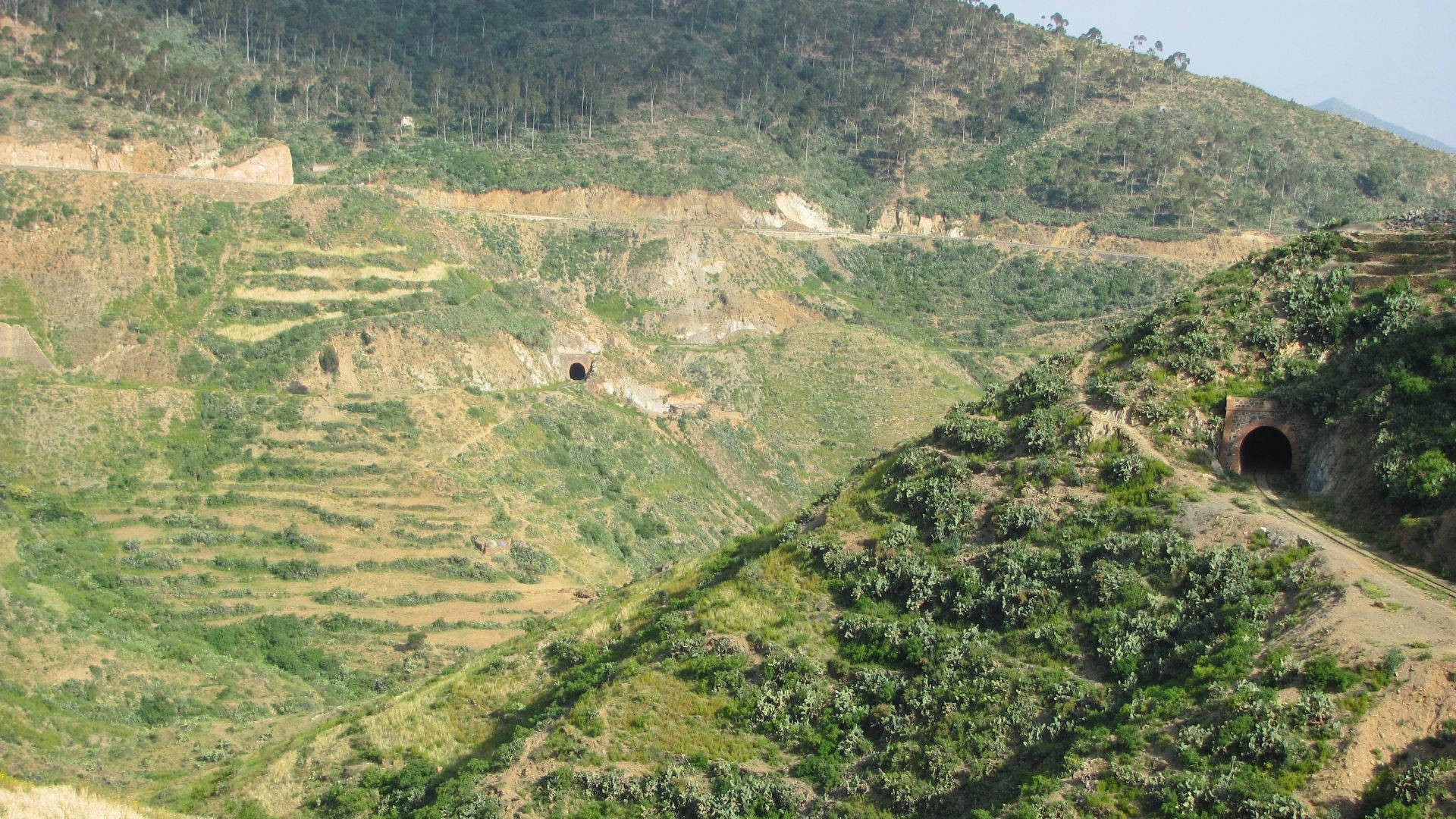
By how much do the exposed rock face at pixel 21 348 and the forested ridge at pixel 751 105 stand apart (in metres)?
30.3

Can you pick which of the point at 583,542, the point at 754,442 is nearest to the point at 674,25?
the point at 754,442

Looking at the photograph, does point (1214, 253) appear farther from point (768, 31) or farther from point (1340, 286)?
point (1340, 286)

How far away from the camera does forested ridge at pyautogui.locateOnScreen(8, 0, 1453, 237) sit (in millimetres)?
95812

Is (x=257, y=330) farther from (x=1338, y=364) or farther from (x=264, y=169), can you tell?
(x=1338, y=364)

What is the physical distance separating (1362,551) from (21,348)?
49.6 metres

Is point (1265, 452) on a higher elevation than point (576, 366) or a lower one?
higher

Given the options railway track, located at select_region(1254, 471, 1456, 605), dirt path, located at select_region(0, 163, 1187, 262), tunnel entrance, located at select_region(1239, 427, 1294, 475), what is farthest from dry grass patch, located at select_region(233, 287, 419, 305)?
railway track, located at select_region(1254, 471, 1456, 605)

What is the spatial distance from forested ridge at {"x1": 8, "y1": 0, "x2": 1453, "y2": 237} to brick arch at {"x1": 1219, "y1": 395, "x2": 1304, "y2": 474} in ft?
221

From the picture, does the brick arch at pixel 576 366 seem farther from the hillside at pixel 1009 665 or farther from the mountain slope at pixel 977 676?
the mountain slope at pixel 977 676

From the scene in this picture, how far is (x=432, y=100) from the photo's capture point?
110 meters

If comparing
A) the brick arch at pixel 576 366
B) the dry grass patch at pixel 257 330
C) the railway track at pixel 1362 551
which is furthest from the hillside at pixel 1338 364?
the dry grass patch at pixel 257 330

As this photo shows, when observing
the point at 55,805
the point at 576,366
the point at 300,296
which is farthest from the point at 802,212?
the point at 55,805

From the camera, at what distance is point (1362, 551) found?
78.9 ft

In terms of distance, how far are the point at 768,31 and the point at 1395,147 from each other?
52671mm
